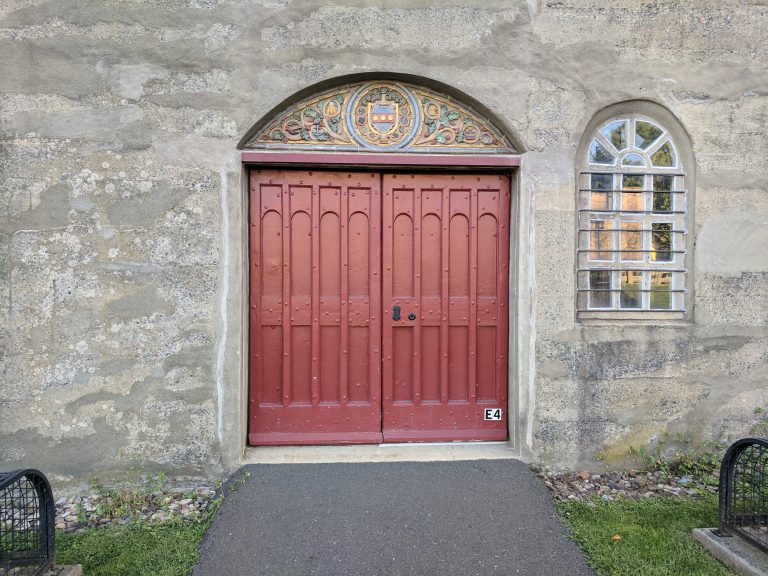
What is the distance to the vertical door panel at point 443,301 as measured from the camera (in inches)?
163

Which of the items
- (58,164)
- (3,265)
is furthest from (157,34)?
(3,265)

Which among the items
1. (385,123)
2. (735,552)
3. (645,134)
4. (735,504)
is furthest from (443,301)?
(735,552)

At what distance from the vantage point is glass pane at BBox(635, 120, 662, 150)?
4.12 m

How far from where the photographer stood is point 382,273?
413cm

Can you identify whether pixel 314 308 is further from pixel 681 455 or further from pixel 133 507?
pixel 681 455

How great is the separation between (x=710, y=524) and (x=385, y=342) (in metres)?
2.69

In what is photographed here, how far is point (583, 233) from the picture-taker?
4.10 meters

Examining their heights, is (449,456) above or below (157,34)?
below

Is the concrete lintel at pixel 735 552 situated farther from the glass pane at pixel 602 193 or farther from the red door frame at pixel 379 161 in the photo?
the glass pane at pixel 602 193

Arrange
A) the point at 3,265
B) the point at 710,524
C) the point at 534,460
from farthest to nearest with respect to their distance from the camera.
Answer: the point at 534,460 < the point at 3,265 < the point at 710,524

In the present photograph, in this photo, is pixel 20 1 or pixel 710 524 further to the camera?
pixel 20 1

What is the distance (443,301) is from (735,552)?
255 cm

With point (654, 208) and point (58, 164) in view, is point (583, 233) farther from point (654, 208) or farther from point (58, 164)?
point (58, 164)

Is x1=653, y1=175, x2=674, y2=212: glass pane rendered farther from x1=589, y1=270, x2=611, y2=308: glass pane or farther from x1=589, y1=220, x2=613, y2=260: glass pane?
x1=589, y1=270, x2=611, y2=308: glass pane
